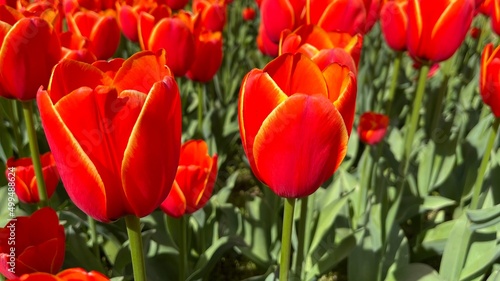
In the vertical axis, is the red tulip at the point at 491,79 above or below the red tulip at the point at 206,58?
above

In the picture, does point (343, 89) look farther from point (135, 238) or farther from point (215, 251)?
point (215, 251)

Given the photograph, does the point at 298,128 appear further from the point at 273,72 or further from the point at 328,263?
the point at 328,263

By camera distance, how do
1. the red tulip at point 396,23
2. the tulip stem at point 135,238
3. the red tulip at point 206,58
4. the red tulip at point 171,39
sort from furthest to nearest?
1. the red tulip at point 206,58
2. the red tulip at point 396,23
3. the red tulip at point 171,39
4. the tulip stem at point 135,238

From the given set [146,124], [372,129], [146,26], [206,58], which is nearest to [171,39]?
[146,26]

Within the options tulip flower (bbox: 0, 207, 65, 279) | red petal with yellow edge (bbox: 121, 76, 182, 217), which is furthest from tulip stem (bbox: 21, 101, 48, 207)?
red petal with yellow edge (bbox: 121, 76, 182, 217)

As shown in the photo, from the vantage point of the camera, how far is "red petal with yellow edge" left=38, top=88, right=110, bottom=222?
548mm

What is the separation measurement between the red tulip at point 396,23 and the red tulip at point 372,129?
212 mm


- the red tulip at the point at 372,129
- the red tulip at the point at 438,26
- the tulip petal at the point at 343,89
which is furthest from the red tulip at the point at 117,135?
the red tulip at the point at 372,129

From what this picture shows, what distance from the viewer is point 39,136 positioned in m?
1.76

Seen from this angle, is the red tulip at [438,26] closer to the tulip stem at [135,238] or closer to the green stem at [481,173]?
the green stem at [481,173]

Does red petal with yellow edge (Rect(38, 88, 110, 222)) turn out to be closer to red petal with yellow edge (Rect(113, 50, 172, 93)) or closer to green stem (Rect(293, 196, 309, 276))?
red petal with yellow edge (Rect(113, 50, 172, 93))

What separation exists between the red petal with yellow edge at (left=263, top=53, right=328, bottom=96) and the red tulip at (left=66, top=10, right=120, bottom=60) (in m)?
0.77

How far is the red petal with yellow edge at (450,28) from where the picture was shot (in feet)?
3.92

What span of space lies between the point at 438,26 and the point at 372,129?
0.36 meters
